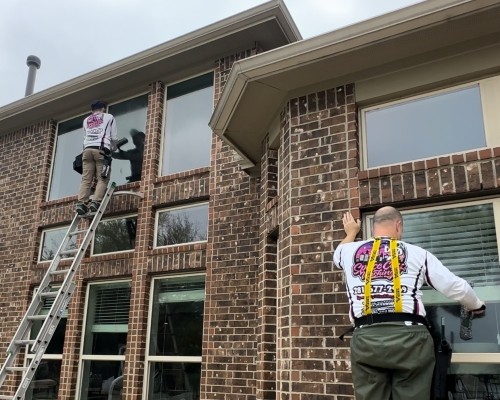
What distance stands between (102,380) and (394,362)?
→ 5.53m

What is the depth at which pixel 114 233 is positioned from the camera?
7773 mm

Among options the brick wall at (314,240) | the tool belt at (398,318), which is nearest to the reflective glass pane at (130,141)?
the brick wall at (314,240)

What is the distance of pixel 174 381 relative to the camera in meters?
6.48

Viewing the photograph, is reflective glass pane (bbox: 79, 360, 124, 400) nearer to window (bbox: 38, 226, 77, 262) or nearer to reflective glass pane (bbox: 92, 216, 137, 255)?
reflective glass pane (bbox: 92, 216, 137, 255)

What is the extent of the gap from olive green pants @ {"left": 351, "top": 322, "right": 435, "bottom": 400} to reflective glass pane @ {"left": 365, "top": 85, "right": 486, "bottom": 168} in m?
1.77

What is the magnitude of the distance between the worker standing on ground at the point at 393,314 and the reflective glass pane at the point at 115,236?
5.11 metres

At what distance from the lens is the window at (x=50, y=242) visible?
8438 mm

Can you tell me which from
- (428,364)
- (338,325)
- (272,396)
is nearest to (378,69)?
(338,325)

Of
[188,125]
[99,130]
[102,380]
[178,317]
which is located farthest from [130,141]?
[102,380]

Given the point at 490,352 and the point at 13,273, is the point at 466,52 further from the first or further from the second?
the point at 13,273

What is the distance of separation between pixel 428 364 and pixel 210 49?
5.72 m

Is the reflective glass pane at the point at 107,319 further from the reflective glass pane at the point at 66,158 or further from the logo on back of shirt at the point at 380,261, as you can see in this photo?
the logo on back of shirt at the point at 380,261

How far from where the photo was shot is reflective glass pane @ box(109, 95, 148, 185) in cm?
797

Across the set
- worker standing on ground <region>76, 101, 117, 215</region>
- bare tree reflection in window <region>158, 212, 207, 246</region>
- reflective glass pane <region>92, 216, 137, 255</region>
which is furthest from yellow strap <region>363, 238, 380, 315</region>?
worker standing on ground <region>76, 101, 117, 215</region>
